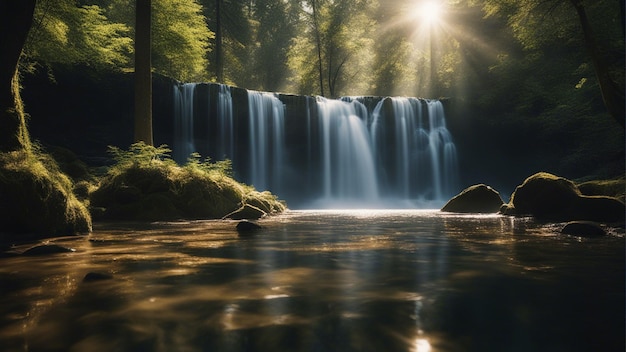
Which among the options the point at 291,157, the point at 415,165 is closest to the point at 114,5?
the point at 291,157

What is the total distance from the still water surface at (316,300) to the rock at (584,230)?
191 cm

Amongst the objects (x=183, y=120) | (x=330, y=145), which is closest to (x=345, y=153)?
(x=330, y=145)

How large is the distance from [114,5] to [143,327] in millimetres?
35563

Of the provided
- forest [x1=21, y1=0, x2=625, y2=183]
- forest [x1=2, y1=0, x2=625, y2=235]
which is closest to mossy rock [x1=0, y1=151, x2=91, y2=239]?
forest [x1=2, y1=0, x2=625, y2=235]

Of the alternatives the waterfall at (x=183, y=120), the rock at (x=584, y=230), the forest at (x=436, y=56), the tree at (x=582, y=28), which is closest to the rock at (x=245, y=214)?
the forest at (x=436, y=56)

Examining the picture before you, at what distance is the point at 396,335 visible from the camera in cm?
248

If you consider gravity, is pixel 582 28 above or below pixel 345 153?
above

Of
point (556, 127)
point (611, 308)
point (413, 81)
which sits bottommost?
point (611, 308)

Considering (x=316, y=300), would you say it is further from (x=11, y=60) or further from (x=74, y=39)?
(x=74, y=39)

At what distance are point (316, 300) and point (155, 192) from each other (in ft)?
38.4

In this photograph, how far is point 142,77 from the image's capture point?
48.2 ft

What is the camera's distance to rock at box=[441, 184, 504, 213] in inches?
675

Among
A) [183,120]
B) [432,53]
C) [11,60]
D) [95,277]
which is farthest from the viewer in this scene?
[432,53]

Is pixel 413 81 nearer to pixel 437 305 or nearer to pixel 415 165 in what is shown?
pixel 415 165
